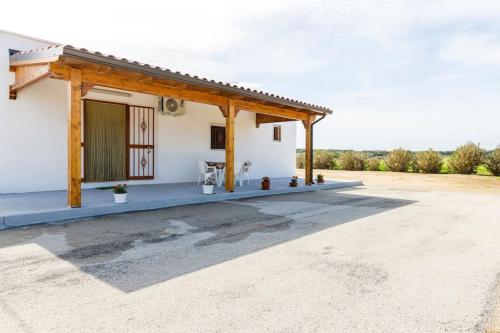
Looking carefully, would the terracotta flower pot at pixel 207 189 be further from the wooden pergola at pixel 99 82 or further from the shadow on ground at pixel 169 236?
the wooden pergola at pixel 99 82

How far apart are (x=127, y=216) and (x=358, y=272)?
4363 millimetres

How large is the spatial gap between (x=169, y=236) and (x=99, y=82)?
3573 mm

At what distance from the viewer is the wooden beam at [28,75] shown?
6461 mm

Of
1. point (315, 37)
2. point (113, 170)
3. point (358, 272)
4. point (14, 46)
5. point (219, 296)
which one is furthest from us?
point (315, 37)

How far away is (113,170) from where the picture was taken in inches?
394

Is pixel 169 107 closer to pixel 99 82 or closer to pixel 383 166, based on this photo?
pixel 99 82

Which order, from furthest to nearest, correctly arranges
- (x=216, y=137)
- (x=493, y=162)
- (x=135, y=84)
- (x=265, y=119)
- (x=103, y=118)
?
(x=493, y=162) → (x=265, y=119) → (x=216, y=137) → (x=103, y=118) → (x=135, y=84)

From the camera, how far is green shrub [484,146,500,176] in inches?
753

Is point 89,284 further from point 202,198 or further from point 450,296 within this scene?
point 202,198

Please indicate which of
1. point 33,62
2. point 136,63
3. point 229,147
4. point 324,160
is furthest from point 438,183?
point 33,62

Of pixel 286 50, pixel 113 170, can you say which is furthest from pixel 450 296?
pixel 286 50

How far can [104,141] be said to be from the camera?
9719 mm

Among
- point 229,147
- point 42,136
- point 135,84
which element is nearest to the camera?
point 135,84

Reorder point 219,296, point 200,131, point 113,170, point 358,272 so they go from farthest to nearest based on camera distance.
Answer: point 200,131, point 113,170, point 358,272, point 219,296
